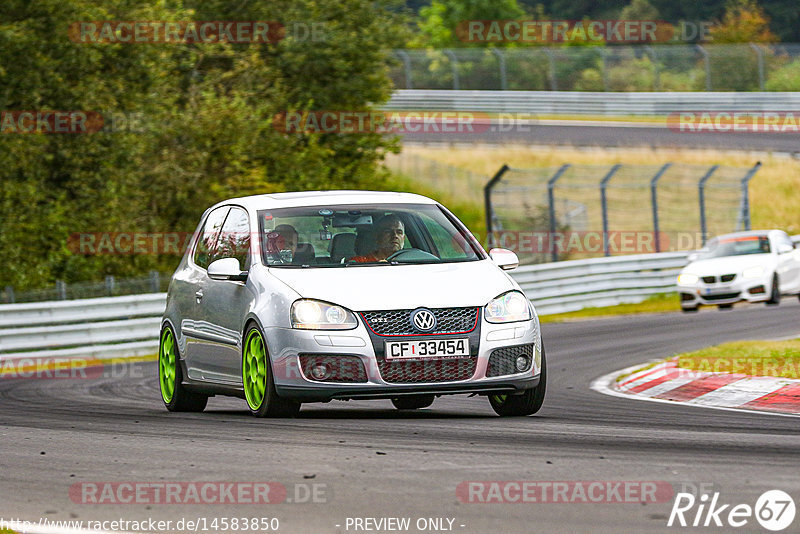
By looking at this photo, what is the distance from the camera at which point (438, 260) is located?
10.1 meters

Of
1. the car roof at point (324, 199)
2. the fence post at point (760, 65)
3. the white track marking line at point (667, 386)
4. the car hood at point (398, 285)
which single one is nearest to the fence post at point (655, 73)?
the fence post at point (760, 65)

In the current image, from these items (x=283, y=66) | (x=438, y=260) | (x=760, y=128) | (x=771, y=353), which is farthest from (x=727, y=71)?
(x=438, y=260)

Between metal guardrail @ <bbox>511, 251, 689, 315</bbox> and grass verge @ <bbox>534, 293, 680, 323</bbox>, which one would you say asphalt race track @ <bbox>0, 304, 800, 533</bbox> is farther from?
metal guardrail @ <bbox>511, 251, 689, 315</bbox>

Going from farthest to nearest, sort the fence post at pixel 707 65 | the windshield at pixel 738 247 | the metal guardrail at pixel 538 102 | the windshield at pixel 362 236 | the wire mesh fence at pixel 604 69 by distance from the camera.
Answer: the metal guardrail at pixel 538 102
the wire mesh fence at pixel 604 69
the fence post at pixel 707 65
the windshield at pixel 738 247
the windshield at pixel 362 236

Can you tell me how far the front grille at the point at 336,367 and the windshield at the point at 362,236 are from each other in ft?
3.06

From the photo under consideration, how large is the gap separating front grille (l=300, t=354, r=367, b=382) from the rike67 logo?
10.8 ft

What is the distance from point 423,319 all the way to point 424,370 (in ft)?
1.10

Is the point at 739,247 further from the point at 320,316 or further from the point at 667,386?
the point at 320,316

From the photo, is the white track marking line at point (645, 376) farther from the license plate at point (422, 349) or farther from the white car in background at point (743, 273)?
the white car in background at point (743, 273)

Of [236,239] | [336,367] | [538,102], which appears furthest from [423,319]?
[538,102]

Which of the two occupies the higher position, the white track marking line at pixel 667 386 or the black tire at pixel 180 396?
the black tire at pixel 180 396

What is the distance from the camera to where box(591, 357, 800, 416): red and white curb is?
1085 centimetres

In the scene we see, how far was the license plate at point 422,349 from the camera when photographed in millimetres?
9141

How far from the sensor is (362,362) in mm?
9133
